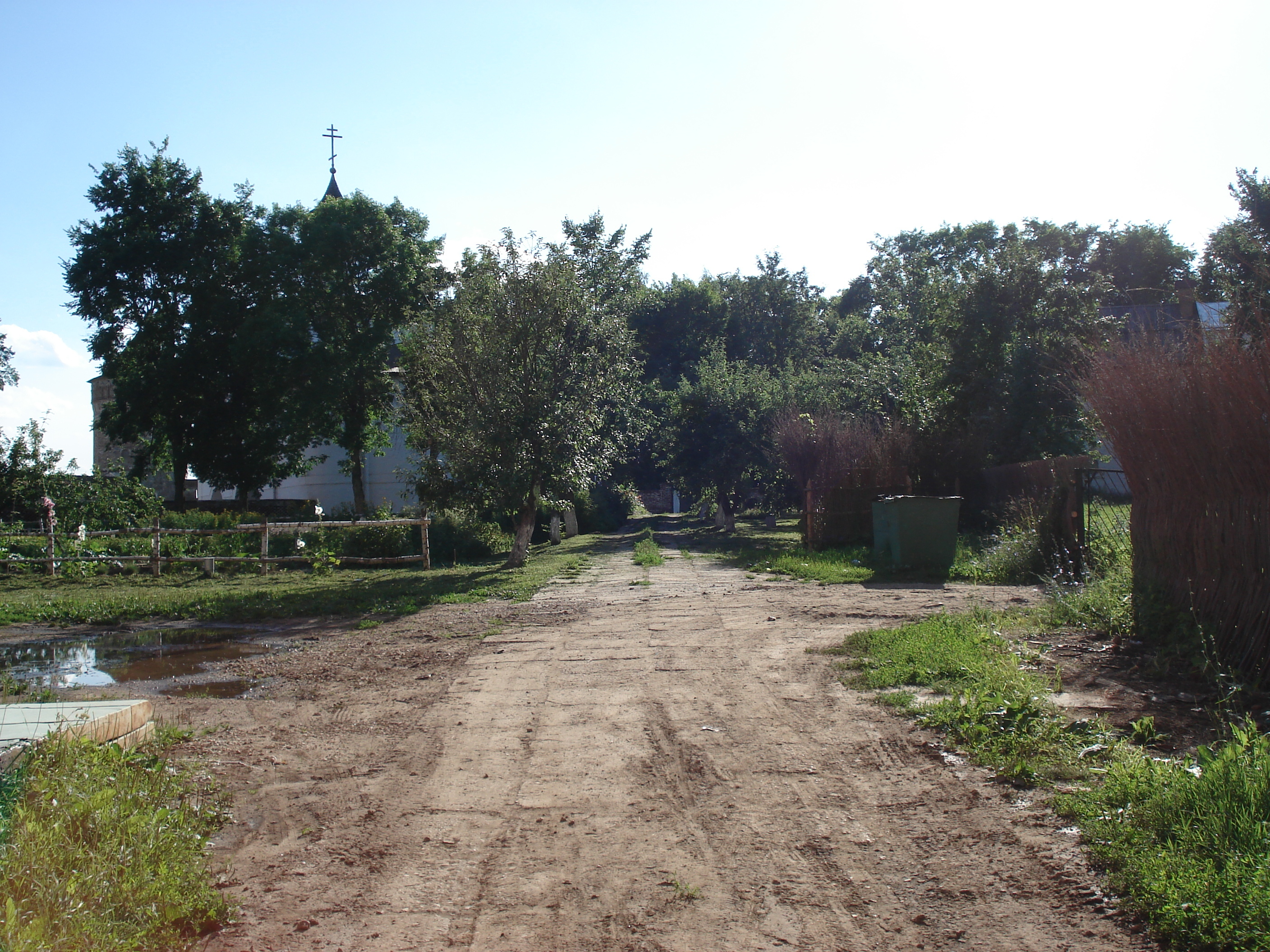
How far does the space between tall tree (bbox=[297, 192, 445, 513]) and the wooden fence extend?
8584 mm

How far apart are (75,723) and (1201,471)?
772 cm

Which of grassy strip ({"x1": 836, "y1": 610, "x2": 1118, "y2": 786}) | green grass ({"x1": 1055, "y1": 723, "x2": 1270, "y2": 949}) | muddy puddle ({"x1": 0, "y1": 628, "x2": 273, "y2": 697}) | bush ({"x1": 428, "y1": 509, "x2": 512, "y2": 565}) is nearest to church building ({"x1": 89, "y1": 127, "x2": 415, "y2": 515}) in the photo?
bush ({"x1": 428, "y1": 509, "x2": 512, "y2": 565})

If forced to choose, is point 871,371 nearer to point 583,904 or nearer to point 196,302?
point 196,302

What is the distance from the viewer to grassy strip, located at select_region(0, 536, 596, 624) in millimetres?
12039

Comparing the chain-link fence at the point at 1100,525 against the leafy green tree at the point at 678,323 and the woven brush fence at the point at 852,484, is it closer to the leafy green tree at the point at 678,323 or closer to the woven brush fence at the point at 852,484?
the woven brush fence at the point at 852,484

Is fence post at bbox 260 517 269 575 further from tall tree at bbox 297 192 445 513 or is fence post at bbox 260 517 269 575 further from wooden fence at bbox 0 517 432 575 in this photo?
tall tree at bbox 297 192 445 513

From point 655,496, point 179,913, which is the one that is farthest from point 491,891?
point 655,496

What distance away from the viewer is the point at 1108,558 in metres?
10.8

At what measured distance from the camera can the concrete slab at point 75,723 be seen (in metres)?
4.42

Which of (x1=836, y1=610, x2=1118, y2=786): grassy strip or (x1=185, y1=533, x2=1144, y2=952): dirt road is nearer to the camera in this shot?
(x1=185, y1=533, x2=1144, y2=952): dirt road

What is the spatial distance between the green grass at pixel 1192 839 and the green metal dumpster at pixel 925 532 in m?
10.7

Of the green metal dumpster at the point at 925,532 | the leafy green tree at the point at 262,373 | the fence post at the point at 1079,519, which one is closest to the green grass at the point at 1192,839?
the fence post at the point at 1079,519

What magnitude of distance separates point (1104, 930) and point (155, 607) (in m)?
12.7

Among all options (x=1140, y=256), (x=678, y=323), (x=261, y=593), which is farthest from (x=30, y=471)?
(x=1140, y=256)
